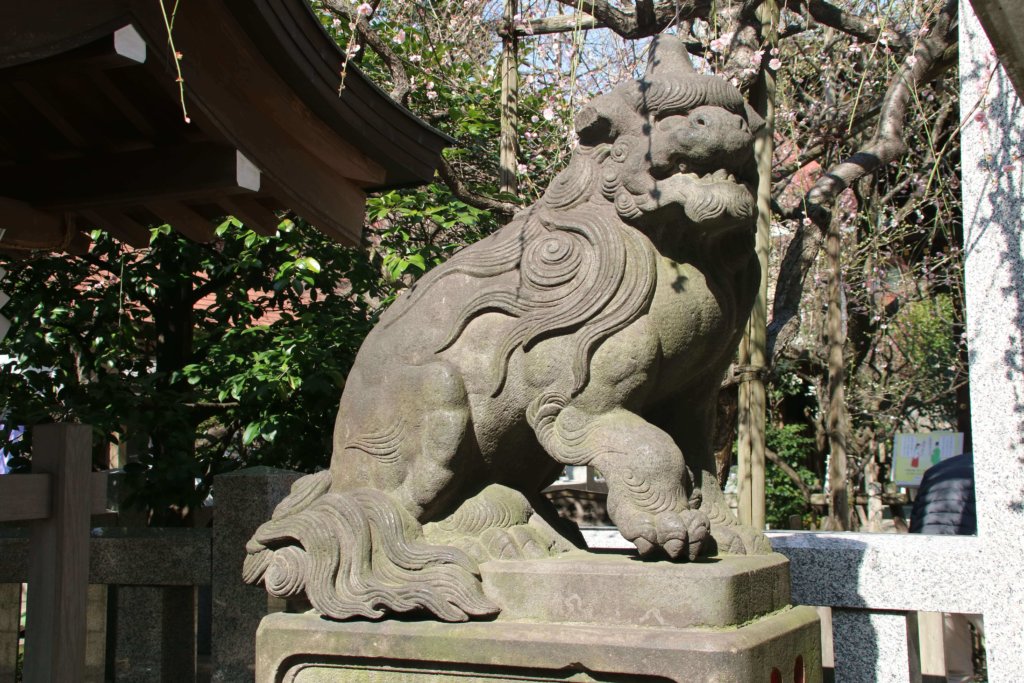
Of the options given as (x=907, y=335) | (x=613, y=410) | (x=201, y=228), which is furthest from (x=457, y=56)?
(x=907, y=335)

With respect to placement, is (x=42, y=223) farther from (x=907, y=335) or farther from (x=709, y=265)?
(x=907, y=335)

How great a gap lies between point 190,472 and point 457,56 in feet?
11.0

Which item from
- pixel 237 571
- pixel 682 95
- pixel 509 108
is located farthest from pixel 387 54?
pixel 682 95

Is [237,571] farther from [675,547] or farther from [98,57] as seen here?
[675,547]

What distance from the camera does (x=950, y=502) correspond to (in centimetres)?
381

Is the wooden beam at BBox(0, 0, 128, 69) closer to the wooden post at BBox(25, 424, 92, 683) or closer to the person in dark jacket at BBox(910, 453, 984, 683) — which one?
the wooden post at BBox(25, 424, 92, 683)

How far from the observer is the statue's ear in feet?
8.08

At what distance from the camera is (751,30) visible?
428 cm

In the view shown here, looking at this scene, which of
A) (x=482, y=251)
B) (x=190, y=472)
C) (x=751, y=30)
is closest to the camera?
(x=482, y=251)

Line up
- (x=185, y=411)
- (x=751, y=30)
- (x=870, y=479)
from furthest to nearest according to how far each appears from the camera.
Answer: (x=870, y=479), (x=185, y=411), (x=751, y=30)

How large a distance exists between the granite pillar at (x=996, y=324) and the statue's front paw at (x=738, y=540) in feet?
3.39

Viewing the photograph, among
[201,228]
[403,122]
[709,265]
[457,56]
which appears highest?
[457,56]

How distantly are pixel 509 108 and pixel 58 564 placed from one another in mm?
2851

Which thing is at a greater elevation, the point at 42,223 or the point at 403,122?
the point at 403,122
